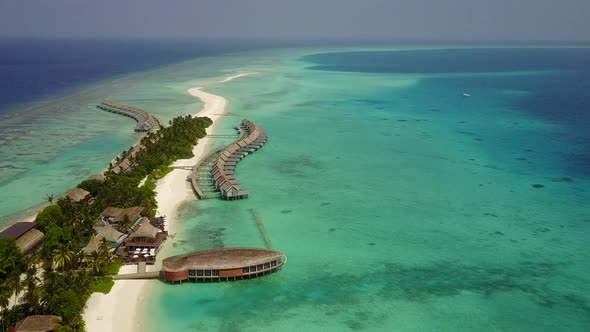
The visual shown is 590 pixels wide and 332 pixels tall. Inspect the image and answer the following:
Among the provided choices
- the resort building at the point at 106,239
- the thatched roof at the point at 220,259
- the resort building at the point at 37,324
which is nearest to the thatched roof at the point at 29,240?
the resort building at the point at 106,239

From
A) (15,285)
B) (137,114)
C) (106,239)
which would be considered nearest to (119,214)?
(106,239)

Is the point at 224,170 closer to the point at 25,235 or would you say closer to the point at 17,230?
the point at 25,235

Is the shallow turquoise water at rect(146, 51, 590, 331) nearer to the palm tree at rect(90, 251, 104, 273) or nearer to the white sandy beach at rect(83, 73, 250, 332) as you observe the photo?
the white sandy beach at rect(83, 73, 250, 332)

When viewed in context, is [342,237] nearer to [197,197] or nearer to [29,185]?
[197,197]

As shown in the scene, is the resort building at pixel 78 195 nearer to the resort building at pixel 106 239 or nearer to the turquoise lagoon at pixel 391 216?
the turquoise lagoon at pixel 391 216

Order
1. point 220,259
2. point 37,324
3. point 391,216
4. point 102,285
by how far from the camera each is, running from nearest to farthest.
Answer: point 37,324, point 102,285, point 220,259, point 391,216

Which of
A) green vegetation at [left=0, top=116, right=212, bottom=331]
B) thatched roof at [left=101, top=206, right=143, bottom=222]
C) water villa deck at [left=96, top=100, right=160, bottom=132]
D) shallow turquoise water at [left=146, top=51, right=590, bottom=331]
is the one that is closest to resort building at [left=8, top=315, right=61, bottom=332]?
green vegetation at [left=0, top=116, right=212, bottom=331]
